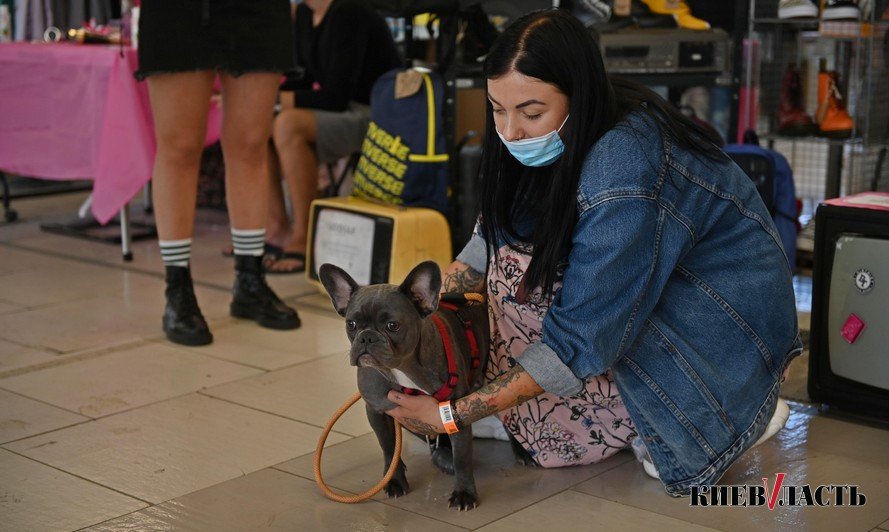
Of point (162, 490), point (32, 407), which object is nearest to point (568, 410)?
point (162, 490)

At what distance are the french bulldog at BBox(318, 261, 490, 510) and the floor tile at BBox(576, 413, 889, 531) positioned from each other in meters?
0.32

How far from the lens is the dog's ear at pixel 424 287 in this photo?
178cm

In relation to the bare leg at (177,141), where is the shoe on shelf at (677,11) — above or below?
above

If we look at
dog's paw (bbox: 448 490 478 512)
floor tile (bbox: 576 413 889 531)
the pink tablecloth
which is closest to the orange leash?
dog's paw (bbox: 448 490 478 512)

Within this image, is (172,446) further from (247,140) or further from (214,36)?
(214,36)

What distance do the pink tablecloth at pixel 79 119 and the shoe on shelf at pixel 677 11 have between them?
175cm

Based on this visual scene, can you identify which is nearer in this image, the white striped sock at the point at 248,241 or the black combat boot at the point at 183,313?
the black combat boot at the point at 183,313

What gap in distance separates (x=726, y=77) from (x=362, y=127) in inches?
54.5

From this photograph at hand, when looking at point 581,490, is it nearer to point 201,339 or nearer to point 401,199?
point 201,339

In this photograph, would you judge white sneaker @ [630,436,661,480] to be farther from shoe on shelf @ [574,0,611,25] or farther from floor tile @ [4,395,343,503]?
shoe on shelf @ [574,0,611,25]

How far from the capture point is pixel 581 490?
6.59ft

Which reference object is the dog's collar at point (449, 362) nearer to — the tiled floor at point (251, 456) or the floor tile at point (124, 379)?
the tiled floor at point (251, 456)

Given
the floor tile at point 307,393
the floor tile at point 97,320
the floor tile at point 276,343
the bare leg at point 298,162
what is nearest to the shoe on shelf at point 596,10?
the bare leg at point 298,162

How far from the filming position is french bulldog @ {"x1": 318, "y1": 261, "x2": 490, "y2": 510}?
1.75m
